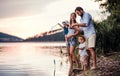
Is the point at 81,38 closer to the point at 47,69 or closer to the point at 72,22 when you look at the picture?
the point at 72,22

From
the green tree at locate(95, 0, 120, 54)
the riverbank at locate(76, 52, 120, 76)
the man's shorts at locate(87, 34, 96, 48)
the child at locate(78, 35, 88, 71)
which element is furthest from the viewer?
the green tree at locate(95, 0, 120, 54)

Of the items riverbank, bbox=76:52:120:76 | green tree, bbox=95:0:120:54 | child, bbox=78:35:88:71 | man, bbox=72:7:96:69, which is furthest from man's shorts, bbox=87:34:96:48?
green tree, bbox=95:0:120:54

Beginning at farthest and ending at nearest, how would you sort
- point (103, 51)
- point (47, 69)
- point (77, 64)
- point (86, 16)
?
1. point (47, 69)
2. point (103, 51)
3. point (77, 64)
4. point (86, 16)

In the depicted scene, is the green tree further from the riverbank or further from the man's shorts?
the man's shorts

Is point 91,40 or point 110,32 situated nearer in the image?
point 91,40

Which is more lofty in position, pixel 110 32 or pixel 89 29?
pixel 110 32

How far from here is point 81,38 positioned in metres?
23.2

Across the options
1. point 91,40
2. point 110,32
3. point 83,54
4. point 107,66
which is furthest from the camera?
point 110,32

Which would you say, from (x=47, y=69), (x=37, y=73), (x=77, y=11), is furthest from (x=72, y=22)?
(x=47, y=69)

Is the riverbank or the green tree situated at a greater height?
the green tree

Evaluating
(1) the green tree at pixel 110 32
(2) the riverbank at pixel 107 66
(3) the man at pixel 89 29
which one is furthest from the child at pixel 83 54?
(1) the green tree at pixel 110 32

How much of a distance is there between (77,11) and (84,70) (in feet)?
8.04

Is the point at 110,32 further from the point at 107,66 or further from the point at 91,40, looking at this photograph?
the point at 91,40

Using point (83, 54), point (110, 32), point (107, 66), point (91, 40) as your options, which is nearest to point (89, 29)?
point (91, 40)
